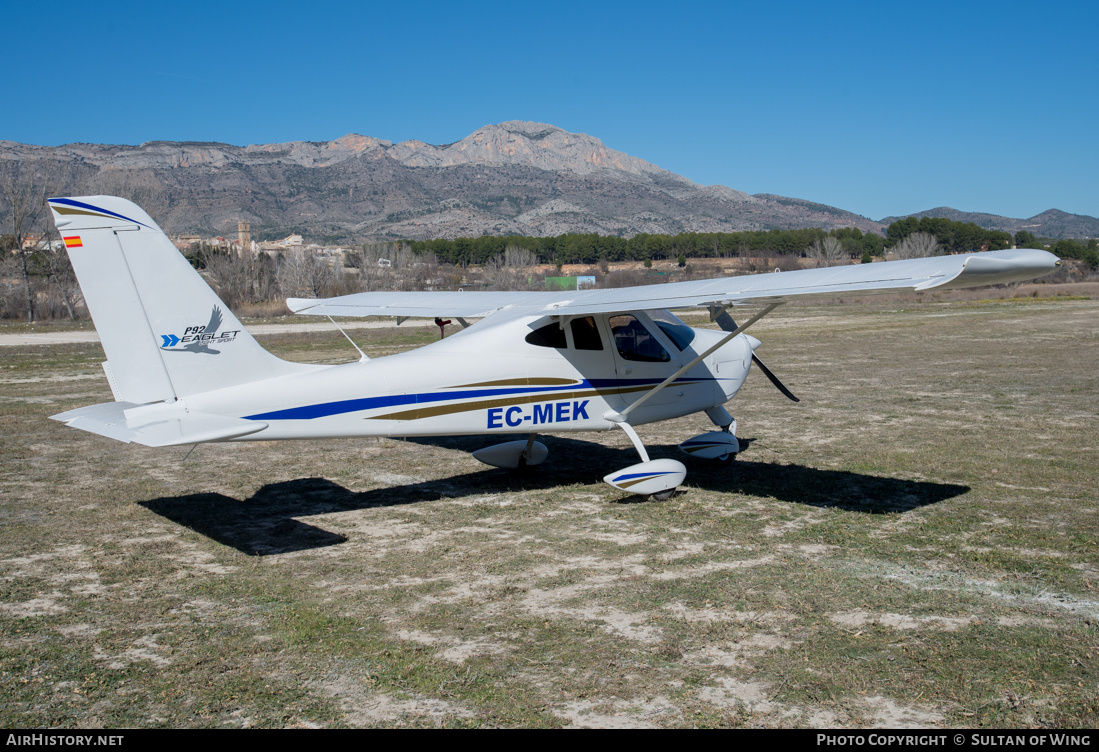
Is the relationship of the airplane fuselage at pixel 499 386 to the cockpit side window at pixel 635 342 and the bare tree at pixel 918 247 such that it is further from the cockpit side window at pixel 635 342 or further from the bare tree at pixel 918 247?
the bare tree at pixel 918 247

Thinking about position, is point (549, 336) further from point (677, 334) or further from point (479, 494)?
point (479, 494)

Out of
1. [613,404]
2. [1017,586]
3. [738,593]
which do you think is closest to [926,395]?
[613,404]

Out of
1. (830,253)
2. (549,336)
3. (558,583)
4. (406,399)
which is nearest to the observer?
(558,583)

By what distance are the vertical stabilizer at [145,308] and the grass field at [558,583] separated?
1.52 m

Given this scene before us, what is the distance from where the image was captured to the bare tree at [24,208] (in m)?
47.2

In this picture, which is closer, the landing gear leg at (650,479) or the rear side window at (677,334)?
the landing gear leg at (650,479)

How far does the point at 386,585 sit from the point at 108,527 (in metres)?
3.33

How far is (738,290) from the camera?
7.55m

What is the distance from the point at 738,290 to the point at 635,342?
1.58 metres

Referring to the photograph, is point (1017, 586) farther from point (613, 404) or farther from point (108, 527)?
point (108, 527)

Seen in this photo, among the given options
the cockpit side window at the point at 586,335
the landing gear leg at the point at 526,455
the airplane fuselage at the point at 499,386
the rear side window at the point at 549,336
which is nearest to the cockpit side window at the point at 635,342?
the airplane fuselage at the point at 499,386

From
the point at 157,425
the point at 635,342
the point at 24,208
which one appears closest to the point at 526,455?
the point at 635,342

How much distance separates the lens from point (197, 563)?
252 inches

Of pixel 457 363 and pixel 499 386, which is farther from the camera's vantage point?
pixel 499 386
